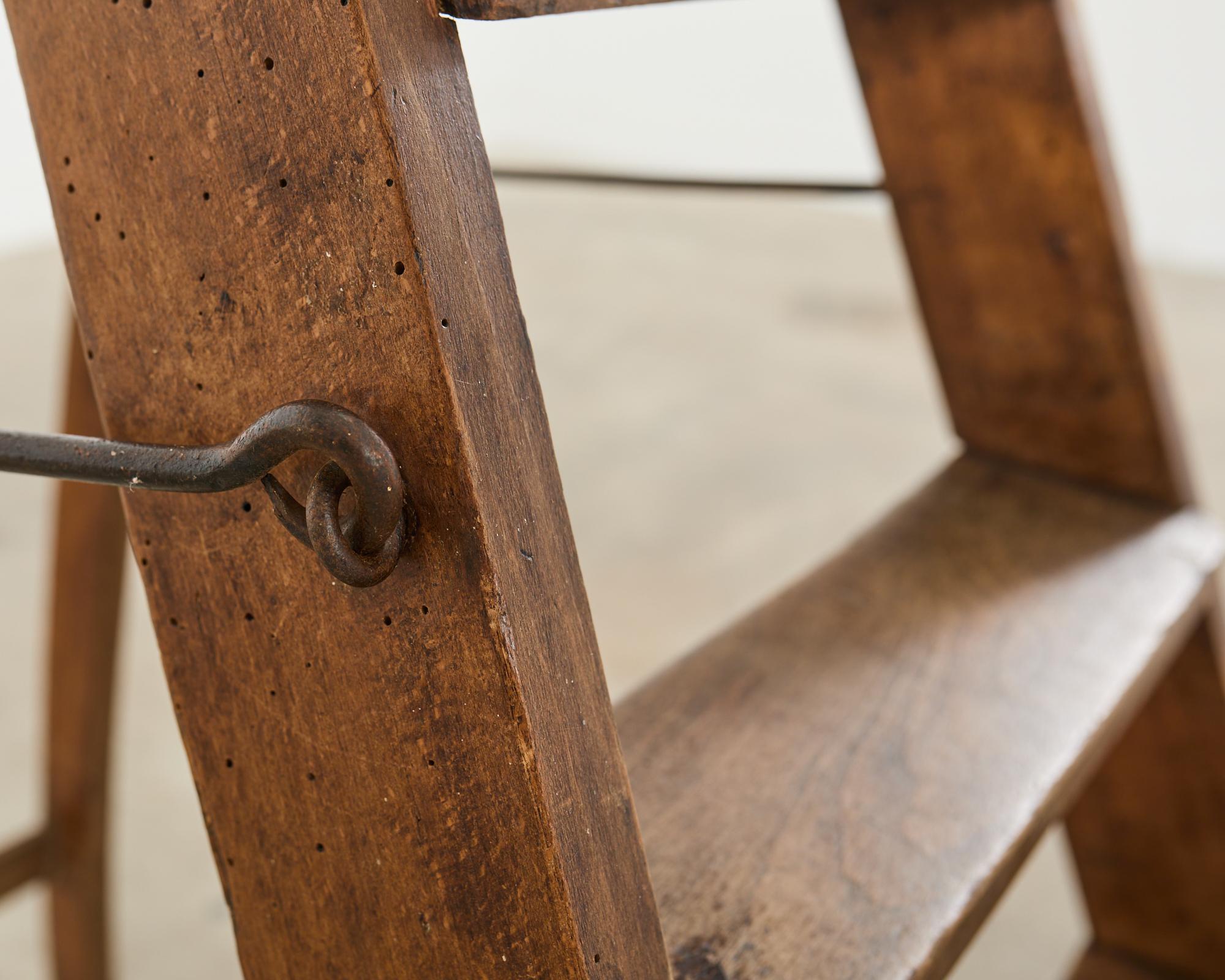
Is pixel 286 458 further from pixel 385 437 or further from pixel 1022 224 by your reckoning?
pixel 1022 224

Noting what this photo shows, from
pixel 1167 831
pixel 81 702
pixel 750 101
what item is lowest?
pixel 1167 831

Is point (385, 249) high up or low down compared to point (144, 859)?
up

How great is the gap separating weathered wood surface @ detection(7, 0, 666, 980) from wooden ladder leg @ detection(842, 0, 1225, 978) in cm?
50

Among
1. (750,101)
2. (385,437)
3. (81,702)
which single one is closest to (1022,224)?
(385,437)

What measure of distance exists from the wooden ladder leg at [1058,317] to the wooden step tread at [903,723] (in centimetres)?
6

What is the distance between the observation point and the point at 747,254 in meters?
4.21

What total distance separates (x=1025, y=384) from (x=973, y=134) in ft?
0.58

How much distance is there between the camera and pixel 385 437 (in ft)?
1.06

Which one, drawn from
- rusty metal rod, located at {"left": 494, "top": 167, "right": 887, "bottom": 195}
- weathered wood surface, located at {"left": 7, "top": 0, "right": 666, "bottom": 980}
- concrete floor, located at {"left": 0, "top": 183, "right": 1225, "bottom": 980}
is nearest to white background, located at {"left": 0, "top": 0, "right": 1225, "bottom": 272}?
concrete floor, located at {"left": 0, "top": 183, "right": 1225, "bottom": 980}

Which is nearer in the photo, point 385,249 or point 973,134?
point 385,249

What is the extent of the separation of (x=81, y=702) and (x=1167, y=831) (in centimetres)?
92

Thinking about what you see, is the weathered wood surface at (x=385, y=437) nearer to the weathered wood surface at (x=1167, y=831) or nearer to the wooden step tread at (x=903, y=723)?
the wooden step tread at (x=903, y=723)

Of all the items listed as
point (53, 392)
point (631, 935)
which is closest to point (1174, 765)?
point (631, 935)

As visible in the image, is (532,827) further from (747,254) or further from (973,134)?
(747,254)
